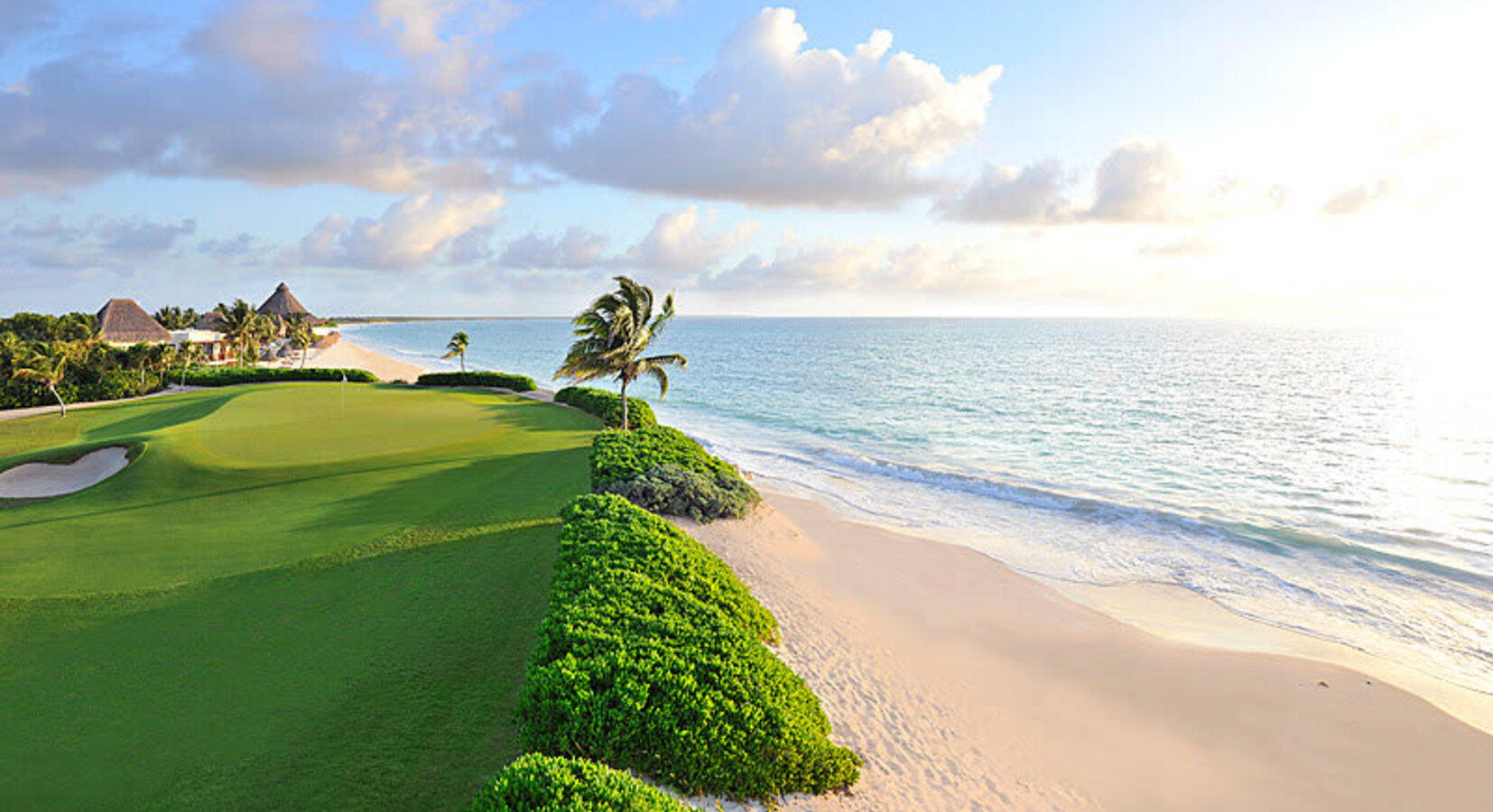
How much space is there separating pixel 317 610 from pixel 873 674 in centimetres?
901

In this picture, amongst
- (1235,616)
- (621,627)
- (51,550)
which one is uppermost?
(621,627)

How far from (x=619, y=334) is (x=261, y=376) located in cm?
4205

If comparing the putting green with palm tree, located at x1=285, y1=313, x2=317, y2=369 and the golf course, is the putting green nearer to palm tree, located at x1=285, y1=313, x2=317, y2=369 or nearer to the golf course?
the golf course

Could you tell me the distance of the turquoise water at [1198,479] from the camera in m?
16.8

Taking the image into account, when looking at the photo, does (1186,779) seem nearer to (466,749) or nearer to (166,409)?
(466,749)

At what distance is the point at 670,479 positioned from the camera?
17766 millimetres

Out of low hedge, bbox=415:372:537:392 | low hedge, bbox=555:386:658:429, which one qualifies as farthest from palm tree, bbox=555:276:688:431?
low hedge, bbox=415:372:537:392

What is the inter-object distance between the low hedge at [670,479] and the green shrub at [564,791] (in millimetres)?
11152

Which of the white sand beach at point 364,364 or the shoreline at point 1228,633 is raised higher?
the white sand beach at point 364,364

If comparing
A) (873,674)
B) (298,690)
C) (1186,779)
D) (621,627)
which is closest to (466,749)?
(621,627)

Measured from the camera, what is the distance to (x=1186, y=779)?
368 inches

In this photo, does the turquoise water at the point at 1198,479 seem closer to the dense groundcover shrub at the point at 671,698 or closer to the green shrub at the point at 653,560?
the green shrub at the point at 653,560

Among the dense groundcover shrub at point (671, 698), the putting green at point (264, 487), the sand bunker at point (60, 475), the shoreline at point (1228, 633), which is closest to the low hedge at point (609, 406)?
the putting green at point (264, 487)

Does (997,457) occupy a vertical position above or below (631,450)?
below
